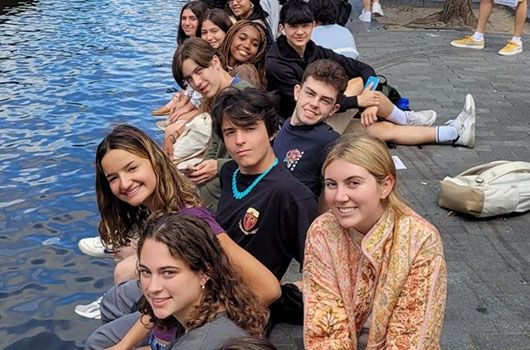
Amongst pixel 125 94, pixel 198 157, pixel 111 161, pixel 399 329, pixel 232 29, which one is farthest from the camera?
pixel 125 94

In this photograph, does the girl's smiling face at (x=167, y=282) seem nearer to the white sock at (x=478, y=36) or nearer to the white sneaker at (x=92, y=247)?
the white sneaker at (x=92, y=247)

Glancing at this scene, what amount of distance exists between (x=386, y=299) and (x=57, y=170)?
17.1ft

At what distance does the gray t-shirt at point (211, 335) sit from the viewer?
2.58 metres

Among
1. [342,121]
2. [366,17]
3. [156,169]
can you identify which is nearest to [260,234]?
[156,169]

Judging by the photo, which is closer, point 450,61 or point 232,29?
point 232,29

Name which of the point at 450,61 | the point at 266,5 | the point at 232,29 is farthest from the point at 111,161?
the point at 450,61

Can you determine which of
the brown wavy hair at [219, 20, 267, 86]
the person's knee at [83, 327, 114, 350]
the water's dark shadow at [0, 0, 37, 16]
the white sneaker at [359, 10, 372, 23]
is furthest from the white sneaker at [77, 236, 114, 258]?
the water's dark shadow at [0, 0, 37, 16]

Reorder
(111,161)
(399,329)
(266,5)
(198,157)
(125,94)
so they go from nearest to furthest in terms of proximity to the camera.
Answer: (399,329), (111,161), (198,157), (266,5), (125,94)

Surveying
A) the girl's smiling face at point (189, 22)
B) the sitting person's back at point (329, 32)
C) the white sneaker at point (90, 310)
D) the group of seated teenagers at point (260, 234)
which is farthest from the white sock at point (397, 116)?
the white sneaker at point (90, 310)

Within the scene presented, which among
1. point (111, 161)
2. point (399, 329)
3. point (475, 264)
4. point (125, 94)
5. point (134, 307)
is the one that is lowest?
point (125, 94)

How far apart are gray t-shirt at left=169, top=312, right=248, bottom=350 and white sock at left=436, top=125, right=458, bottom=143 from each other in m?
4.36

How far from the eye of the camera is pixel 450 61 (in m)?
9.91

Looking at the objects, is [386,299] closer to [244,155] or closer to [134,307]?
[244,155]

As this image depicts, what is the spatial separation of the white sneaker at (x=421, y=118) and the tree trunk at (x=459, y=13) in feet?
19.5
